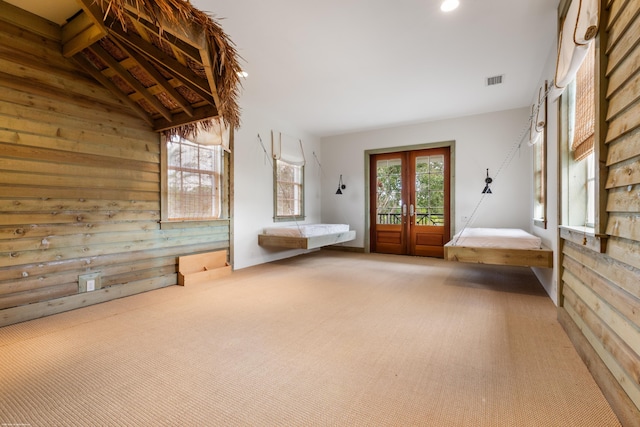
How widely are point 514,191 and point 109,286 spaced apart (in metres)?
6.50

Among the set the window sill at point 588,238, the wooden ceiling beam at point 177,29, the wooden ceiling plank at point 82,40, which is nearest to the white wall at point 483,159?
the window sill at point 588,238

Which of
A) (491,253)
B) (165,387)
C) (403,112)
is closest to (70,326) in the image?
(165,387)

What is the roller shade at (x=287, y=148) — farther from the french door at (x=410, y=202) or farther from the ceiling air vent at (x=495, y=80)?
the ceiling air vent at (x=495, y=80)

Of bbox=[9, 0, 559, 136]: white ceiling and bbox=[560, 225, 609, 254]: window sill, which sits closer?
bbox=[560, 225, 609, 254]: window sill

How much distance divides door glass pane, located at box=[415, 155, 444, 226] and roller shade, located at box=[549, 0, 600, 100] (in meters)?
3.72

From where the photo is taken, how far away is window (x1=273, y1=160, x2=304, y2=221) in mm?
6027

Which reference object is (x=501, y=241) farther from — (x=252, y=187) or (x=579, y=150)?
(x=252, y=187)

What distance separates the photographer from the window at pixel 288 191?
6027 mm

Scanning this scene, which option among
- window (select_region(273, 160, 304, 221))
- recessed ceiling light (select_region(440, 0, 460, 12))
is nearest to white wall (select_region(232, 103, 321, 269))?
window (select_region(273, 160, 304, 221))

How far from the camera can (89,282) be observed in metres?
3.17

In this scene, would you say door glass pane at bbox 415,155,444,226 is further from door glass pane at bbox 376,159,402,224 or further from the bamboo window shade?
the bamboo window shade

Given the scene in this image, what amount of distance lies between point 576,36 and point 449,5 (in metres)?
1.16

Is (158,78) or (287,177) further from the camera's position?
(287,177)

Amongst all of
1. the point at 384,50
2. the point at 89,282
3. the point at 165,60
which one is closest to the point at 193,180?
the point at 89,282
